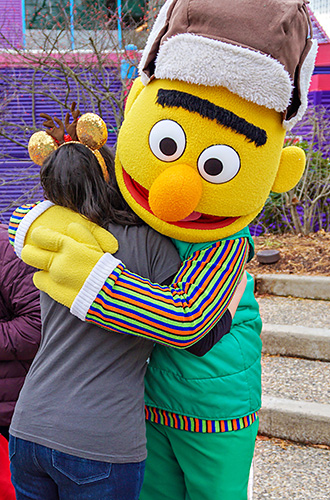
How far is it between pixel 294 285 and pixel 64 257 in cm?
465

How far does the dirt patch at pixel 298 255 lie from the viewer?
6051 millimetres

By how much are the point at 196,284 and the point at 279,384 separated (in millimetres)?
2969

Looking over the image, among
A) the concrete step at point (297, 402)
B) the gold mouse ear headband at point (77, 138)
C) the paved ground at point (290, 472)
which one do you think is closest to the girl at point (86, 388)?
the gold mouse ear headband at point (77, 138)

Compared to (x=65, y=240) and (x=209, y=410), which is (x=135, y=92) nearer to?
(x=65, y=240)

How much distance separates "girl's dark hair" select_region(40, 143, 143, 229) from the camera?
1548 mm

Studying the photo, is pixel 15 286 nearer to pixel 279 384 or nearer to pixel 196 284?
pixel 196 284

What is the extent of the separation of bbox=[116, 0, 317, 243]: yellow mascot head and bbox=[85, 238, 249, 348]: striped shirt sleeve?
6.0 inches

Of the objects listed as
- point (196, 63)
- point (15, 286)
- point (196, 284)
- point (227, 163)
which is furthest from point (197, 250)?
point (15, 286)

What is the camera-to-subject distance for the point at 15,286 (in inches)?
87.8

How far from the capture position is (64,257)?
1451 millimetres

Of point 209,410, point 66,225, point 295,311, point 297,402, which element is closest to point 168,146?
point 66,225

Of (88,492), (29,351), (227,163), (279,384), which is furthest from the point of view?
(279,384)

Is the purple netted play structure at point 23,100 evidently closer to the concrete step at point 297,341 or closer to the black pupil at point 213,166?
the concrete step at point 297,341

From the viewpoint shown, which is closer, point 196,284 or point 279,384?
point 196,284
